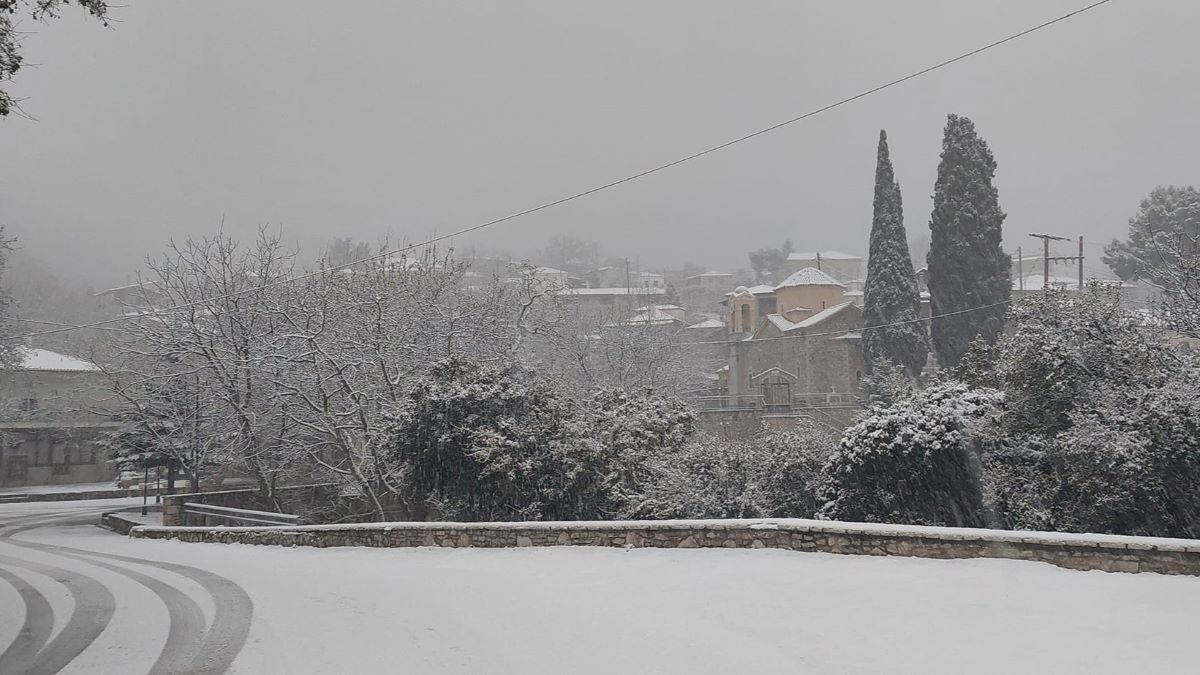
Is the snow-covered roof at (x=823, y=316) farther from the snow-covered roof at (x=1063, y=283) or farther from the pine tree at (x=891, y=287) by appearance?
the snow-covered roof at (x=1063, y=283)

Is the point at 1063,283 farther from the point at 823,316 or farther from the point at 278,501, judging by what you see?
the point at 823,316

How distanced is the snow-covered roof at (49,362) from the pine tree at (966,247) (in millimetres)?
46389

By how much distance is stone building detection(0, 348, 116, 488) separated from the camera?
149 feet

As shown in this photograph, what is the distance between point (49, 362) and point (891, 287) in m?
50.1

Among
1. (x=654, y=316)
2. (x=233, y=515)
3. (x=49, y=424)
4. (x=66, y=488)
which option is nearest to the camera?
(x=233, y=515)

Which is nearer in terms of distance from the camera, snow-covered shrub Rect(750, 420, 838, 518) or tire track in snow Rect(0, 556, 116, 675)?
tire track in snow Rect(0, 556, 116, 675)

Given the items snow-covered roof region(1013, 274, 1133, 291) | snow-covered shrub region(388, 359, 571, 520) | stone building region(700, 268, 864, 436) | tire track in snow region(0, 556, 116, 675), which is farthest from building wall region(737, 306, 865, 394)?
tire track in snow region(0, 556, 116, 675)

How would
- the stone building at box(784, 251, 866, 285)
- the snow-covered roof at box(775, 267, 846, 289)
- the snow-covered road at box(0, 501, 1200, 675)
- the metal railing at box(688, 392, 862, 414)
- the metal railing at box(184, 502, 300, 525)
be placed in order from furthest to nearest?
the stone building at box(784, 251, 866, 285)
the snow-covered roof at box(775, 267, 846, 289)
the metal railing at box(688, 392, 862, 414)
the metal railing at box(184, 502, 300, 525)
the snow-covered road at box(0, 501, 1200, 675)

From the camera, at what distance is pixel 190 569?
13.6 meters

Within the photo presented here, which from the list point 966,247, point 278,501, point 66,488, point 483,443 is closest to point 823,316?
point 966,247

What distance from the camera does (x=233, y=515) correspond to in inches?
776

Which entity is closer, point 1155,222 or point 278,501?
point 278,501

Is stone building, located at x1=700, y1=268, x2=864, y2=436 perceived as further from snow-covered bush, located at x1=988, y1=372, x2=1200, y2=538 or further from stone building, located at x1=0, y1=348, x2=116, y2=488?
stone building, located at x1=0, y1=348, x2=116, y2=488

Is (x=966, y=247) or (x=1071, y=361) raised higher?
(x=966, y=247)
